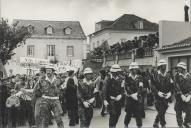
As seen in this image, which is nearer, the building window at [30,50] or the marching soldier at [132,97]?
the marching soldier at [132,97]

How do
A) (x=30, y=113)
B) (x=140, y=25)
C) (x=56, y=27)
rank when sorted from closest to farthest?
(x=30, y=113) → (x=140, y=25) → (x=56, y=27)

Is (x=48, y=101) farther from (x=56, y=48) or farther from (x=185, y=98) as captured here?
(x=56, y=48)

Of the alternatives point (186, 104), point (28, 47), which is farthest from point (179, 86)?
point (28, 47)

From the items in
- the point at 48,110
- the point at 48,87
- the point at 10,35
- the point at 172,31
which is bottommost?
the point at 48,110

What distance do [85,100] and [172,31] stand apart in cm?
1389

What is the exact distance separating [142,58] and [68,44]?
36.1 metres

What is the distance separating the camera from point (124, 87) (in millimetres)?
11336

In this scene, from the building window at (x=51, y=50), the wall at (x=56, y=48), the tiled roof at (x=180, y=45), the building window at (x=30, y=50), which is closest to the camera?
the tiled roof at (x=180, y=45)

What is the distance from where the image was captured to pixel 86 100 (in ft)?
33.4

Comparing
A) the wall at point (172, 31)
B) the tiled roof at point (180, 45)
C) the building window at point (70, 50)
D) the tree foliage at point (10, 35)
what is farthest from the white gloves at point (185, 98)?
the building window at point (70, 50)

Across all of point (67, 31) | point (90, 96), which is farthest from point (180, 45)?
point (67, 31)

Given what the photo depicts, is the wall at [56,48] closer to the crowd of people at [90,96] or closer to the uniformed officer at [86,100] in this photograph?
the crowd of people at [90,96]

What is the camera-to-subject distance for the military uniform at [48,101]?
10.3 m

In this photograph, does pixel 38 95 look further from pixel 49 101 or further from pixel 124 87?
pixel 124 87
